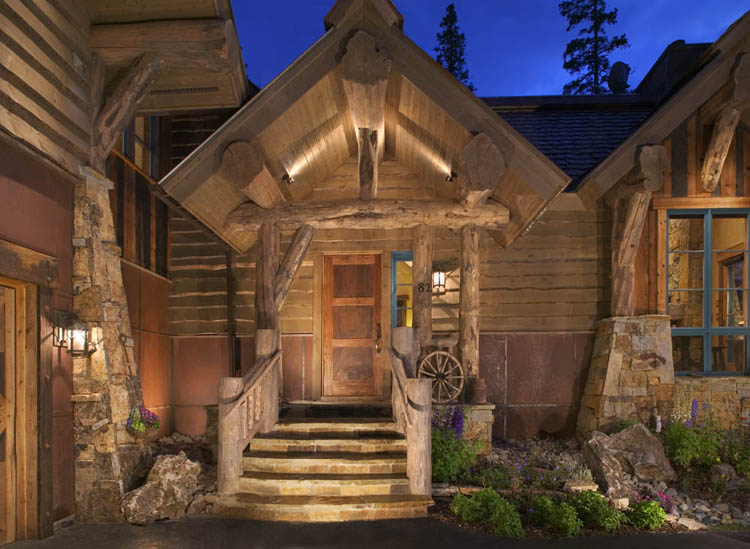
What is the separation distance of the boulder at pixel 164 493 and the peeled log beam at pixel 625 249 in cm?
657

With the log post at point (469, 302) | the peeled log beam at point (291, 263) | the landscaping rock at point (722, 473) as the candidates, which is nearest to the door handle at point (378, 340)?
the log post at point (469, 302)

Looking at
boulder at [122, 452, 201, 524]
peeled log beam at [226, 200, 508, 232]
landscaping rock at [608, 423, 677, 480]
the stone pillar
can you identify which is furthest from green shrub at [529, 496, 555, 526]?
the stone pillar

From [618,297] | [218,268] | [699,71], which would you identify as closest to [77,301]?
[218,268]

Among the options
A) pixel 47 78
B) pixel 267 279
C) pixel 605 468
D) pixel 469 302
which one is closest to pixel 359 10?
pixel 47 78

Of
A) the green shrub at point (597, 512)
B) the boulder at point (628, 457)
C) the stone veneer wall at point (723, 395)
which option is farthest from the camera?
the stone veneer wall at point (723, 395)

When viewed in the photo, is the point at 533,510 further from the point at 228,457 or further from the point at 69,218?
the point at 69,218

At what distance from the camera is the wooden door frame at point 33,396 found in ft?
17.3

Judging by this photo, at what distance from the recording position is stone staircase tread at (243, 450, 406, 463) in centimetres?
671

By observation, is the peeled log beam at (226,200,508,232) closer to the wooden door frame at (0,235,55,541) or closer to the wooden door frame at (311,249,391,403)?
the wooden door frame at (311,249,391,403)

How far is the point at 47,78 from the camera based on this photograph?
222 inches

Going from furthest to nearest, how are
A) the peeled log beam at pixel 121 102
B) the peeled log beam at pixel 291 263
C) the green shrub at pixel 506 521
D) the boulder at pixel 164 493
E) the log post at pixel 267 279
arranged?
the peeled log beam at pixel 291 263
the log post at pixel 267 279
the peeled log beam at pixel 121 102
the boulder at pixel 164 493
the green shrub at pixel 506 521

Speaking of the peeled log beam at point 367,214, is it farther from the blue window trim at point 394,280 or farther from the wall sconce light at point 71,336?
the wall sconce light at point 71,336

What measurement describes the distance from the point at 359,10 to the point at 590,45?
60.4 feet

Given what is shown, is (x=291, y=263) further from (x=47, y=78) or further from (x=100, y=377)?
(x=47, y=78)
